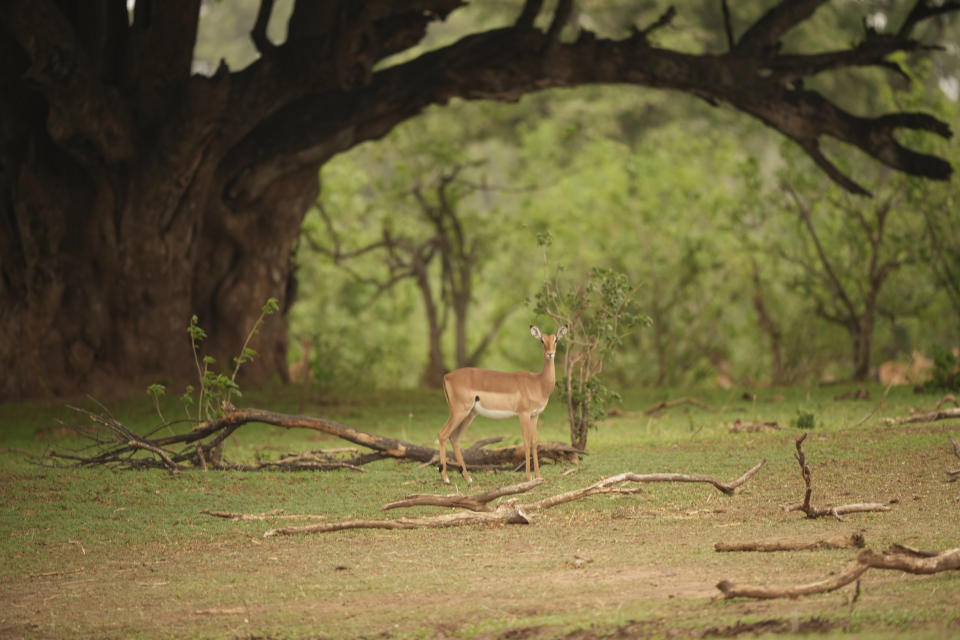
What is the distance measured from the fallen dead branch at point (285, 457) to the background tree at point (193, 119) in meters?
5.12

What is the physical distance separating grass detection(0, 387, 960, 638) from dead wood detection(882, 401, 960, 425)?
0.11 metres

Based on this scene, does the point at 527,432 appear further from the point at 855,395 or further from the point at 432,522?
the point at 855,395

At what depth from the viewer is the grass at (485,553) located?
4910 millimetres

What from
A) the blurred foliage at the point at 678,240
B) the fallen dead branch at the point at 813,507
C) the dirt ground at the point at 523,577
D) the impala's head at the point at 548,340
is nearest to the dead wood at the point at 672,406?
the blurred foliage at the point at 678,240

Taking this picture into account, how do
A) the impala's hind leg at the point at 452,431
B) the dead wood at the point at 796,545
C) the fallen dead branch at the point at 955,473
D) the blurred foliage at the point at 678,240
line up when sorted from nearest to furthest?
the dead wood at the point at 796,545
the fallen dead branch at the point at 955,473
the impala's hind leg at the point at 452,431
the blurred foliage at the point at 678,240

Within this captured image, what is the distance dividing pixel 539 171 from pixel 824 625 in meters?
25.1

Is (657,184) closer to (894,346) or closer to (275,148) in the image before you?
(894,346)

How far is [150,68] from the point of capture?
1423cm

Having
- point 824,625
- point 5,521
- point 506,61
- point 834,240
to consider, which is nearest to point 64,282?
point 506,61

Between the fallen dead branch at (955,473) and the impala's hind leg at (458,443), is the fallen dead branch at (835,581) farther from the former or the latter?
the impala's hind leg at (458,443)

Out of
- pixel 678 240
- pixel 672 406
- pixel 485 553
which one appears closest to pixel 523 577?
pixel 485 553

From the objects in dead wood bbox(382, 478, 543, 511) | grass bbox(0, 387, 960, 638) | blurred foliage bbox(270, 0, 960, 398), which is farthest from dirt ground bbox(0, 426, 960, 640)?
blurred foliage bbox(270, 0, 960, 398)

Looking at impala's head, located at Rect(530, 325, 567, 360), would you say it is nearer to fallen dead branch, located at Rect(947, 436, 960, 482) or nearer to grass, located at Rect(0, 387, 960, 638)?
grass, located at Rect(0, 387, 960, 638)

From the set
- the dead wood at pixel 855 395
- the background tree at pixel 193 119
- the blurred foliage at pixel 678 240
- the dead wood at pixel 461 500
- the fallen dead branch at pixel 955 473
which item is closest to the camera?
the dead wood at pixel 461 500
